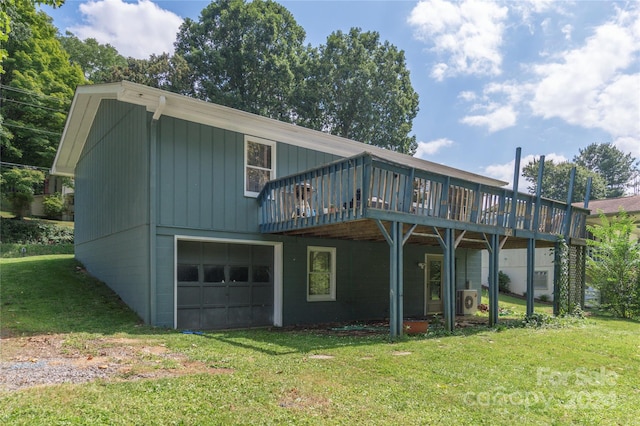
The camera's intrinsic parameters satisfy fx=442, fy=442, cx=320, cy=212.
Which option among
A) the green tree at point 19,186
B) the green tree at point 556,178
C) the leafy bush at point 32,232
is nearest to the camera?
the leafy bush at point 32,232

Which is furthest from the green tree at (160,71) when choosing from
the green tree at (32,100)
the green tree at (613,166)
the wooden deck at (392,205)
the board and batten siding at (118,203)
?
the green tree at (613,166)

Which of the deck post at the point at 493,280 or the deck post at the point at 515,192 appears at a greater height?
the deck post at the point at 515,192

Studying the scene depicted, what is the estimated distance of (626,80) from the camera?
1366 centimetres

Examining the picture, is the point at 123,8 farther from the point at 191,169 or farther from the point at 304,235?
the point at 304,235

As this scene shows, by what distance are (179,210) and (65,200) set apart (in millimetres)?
19379

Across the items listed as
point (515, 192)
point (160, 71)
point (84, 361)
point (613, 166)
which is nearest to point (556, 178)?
point (613, 166)

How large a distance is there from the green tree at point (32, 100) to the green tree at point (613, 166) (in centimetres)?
5411

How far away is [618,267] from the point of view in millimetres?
12727

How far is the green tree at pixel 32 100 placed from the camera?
21.7 metres

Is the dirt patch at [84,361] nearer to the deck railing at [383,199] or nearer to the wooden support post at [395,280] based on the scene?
the wooden support post at [395,280]

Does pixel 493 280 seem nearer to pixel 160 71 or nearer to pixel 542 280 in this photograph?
pixel 542 280

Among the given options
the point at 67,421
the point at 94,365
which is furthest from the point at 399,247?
the point at 67,421

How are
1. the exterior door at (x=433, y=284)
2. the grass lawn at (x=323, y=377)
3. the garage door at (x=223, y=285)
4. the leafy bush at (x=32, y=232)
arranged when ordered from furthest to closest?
1. the leafy bush at (x=32, y=232)
2. the exterior door at (x=433, y=284)
3. the garage door at (x=223, y=285)
4. the grass lawn at (x=323, y=377)

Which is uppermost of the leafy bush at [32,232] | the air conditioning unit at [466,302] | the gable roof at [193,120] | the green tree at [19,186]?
the gable roof at [193,120]
